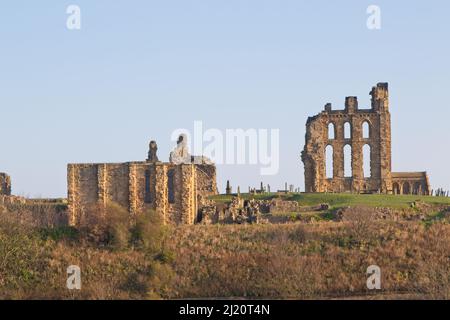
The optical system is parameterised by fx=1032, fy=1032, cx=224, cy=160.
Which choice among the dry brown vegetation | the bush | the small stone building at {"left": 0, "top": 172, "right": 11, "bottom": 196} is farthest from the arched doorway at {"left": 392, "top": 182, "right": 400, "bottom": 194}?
the small stone building at {"left": 0, "top": 172, "right": 11, "bottom": 196}

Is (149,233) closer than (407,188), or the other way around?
(149,233)

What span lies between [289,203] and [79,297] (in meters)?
18.8

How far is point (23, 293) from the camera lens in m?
45.5

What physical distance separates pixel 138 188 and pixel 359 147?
2231 cm

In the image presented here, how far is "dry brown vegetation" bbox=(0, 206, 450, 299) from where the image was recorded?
4600 cm

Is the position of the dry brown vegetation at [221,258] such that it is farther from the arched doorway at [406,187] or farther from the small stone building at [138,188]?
the arched doorway at [406,187]

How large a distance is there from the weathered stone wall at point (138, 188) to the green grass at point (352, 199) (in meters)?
4.46

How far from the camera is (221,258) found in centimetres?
4947

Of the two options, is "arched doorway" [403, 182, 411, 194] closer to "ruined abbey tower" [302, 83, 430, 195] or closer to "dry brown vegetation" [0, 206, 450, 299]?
"ruined abbey tower" [302, 83, 430, 195]

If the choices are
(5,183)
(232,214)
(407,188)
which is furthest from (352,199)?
(5,183)

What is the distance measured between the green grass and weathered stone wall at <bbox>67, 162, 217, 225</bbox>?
4462mm

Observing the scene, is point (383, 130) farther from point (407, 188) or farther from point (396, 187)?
point (407, 188)
